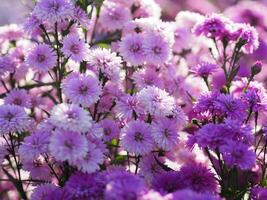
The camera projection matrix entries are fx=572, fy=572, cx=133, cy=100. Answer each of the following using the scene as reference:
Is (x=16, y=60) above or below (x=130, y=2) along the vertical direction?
below

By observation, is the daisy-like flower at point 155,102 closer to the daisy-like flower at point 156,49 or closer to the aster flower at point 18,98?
the daisy-like flower at point 156,49

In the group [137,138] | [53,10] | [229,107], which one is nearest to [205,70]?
[229,107]

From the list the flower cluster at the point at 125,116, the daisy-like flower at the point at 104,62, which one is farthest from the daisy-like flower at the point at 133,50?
the daisy-like flower at the point at 104,62

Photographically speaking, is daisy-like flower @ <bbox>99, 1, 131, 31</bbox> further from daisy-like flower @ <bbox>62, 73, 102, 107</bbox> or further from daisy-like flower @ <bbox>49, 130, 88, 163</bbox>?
daisy-like flower @ <bbox>49, 130, 88, 163</bbox>

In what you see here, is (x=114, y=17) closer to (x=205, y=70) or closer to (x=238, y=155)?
(x=205, y=70)

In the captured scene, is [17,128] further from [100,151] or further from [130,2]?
[130,2]

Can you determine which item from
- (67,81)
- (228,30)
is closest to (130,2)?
(228,30)

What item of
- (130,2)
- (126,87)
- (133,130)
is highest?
(130,2)
